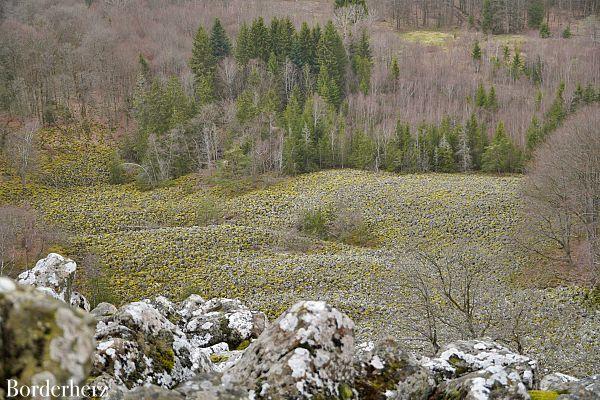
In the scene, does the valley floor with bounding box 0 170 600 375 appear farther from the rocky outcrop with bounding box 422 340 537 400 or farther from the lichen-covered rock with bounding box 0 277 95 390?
the lichen-covered rock with bounding box 0 277 95 390

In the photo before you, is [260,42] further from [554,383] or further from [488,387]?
[488,387]

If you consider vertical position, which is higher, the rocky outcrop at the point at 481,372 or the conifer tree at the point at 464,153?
the rocky outcrop at the point at 481,372

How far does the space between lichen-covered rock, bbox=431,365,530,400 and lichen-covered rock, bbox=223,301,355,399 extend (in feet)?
7.18

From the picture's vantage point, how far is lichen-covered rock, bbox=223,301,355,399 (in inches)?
323

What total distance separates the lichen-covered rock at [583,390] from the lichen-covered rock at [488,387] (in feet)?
2.71

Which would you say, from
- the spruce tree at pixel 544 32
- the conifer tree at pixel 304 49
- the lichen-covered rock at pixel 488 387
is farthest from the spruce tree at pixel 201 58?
the lichen-covered rock at pixel 488 387

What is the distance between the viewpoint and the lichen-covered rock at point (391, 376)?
952 centimetres

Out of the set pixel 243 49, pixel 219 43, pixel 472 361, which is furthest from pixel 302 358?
pixel 219 43

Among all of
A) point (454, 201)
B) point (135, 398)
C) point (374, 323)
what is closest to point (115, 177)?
point (454, 201)

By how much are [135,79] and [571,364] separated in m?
106

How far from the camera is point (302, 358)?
8477 mm

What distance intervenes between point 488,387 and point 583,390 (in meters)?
2.00

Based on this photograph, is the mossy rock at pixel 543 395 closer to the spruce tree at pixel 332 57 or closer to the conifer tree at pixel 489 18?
the spruce tree at pixel 332 57

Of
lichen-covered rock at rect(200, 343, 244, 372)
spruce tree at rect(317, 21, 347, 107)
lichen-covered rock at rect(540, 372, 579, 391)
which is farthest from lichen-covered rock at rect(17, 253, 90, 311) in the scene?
spruce tree at rect(317, 21, 347, 107)
